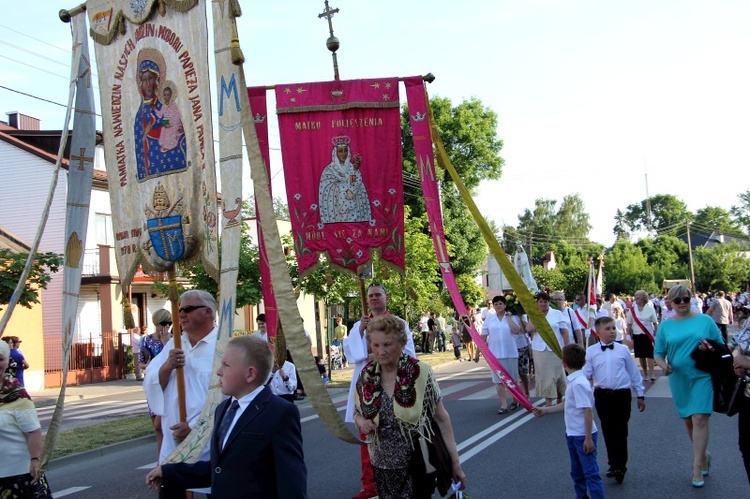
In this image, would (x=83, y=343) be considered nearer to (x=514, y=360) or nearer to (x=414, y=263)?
(x=414, y=263)

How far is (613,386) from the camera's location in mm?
7590

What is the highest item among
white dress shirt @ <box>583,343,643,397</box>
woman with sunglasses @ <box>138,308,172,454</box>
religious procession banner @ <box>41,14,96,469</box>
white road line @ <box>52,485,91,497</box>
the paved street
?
religious procession banner @ <box>41,14,96,469</box>

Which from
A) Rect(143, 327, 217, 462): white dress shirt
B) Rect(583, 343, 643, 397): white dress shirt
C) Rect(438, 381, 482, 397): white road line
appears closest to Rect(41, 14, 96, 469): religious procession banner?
Rect(143, 327, 217, 462): white dress shirt

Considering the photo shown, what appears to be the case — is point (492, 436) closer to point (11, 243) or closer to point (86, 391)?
point (86, 391)

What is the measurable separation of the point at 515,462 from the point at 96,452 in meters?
5.94

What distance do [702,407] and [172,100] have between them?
16.6ft

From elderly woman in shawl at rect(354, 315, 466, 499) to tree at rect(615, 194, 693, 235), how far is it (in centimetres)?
10952

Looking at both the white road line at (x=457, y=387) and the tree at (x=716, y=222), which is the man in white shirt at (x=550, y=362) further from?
the tree at (x=716, y=222)

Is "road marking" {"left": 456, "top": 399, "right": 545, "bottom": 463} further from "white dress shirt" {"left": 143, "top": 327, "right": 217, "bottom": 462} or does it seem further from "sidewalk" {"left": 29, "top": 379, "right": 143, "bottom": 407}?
"sidewalk" {"left": 29, "top": 379, "right": 143, "bottom": 407}

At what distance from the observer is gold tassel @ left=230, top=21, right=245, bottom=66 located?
15.9ft

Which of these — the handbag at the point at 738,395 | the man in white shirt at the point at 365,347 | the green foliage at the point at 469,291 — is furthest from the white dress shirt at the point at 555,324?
the green foliage at the point at 469,291

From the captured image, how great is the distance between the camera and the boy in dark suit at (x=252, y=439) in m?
3.38

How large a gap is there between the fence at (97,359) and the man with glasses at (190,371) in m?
21.9

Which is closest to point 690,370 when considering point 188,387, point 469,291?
point 188,387
